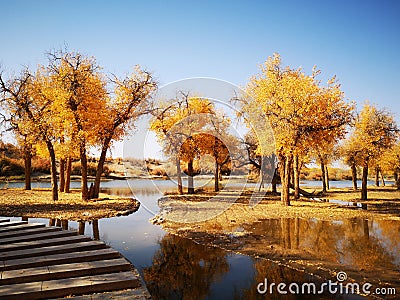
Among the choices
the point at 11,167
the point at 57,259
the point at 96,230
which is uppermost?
the point at 11,167

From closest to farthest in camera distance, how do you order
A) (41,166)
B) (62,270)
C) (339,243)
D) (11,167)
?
(62,270) → (339,243) → (11,167) → (41,166)

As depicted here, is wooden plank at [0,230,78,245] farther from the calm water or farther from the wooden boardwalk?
the calm water

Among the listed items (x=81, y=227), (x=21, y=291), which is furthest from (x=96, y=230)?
(x=21, y=291)

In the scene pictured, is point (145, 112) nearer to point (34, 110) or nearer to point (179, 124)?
point (179, 124)

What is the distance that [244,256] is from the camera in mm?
12008

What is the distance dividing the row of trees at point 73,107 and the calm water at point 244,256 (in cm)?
917

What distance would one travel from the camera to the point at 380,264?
10.9 meters

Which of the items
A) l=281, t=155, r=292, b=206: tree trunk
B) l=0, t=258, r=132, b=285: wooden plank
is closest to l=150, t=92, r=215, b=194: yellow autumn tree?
l=281, t=155, r=292, b=206: tree trunk

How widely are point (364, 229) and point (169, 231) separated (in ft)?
34.2

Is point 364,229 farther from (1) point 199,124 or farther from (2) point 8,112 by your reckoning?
(2) point 8,112

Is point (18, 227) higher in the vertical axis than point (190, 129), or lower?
lower

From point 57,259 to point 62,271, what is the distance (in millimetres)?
1126

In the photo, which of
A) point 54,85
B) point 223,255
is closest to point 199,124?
point 54,85

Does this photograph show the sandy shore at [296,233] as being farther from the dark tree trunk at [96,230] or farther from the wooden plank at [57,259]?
the wooden plank at [57,259]
